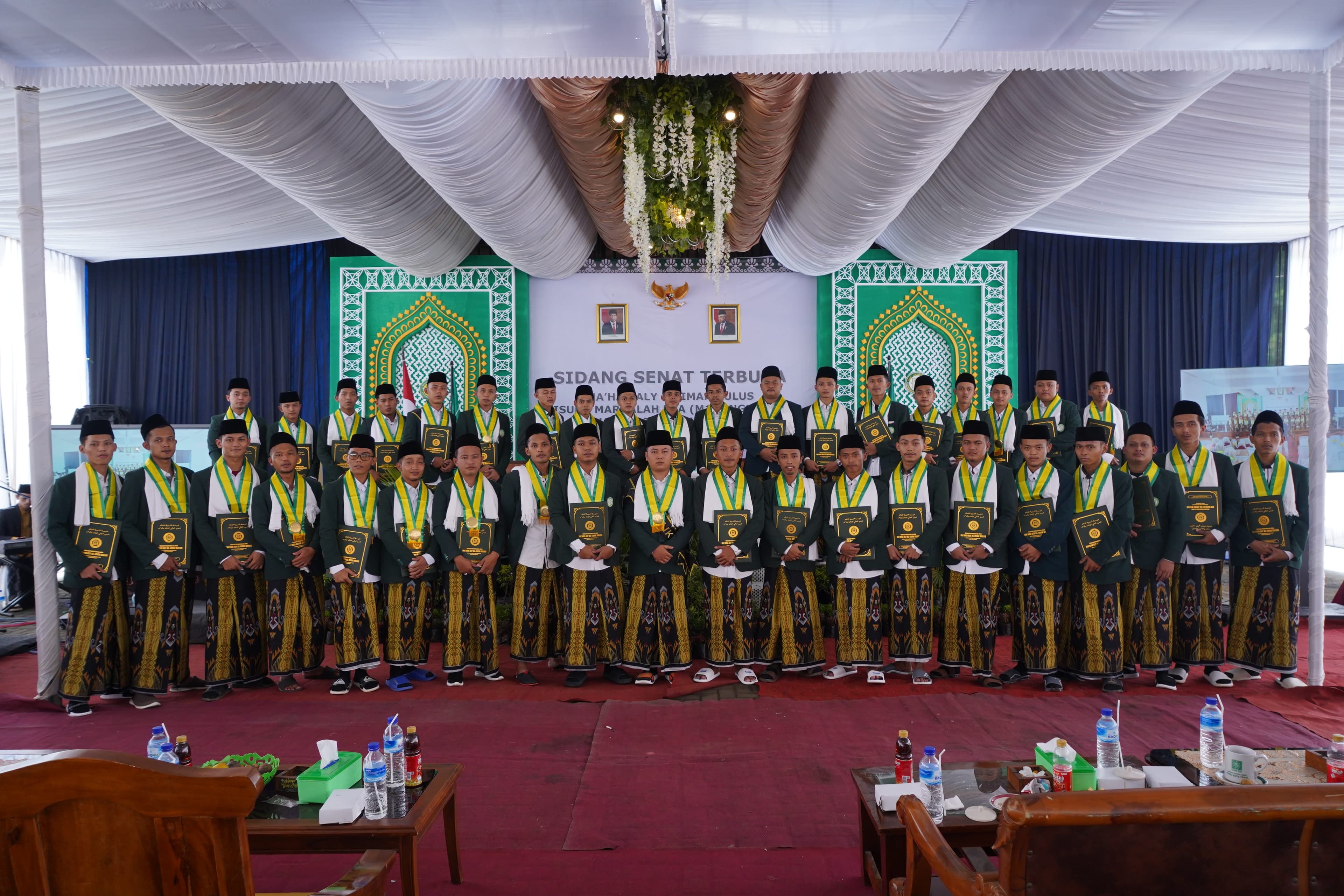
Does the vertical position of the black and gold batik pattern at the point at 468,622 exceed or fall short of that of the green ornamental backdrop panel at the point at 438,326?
it falls short

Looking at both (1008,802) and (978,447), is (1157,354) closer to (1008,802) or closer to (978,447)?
(978,447)

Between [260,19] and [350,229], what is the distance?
3.61 metres

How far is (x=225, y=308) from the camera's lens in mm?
10023

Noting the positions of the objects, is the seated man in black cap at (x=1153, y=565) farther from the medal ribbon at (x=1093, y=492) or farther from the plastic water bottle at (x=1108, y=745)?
the plastic water bottle at (x=1108, y=745)

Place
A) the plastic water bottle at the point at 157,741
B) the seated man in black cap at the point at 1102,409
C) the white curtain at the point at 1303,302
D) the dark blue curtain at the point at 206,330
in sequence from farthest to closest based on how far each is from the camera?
the dark blue curtain at the point at 206,330 → the white curtain at the point at 1303,302 → the seated man in black cap at the point at 1102,409 → the plastic water bottle at the point at 157,741

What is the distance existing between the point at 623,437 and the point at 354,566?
8.32ft

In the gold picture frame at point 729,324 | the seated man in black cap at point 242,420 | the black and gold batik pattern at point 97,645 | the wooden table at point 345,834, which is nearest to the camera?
the wooden table at point 345,834

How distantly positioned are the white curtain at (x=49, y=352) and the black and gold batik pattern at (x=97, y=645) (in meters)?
4.89

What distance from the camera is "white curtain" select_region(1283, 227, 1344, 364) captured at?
9039 mm

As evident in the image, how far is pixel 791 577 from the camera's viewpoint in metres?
5.13

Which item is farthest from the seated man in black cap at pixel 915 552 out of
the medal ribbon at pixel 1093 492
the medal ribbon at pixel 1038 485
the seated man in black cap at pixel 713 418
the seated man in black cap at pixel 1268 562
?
the seated man in black cap at pixel 713 418

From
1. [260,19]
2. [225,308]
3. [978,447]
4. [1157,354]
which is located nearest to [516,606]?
[978,447]

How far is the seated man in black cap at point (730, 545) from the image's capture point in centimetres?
502

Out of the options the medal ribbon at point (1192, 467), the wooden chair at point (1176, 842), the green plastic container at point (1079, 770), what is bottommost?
the green plastic container at point (1079, 770)
